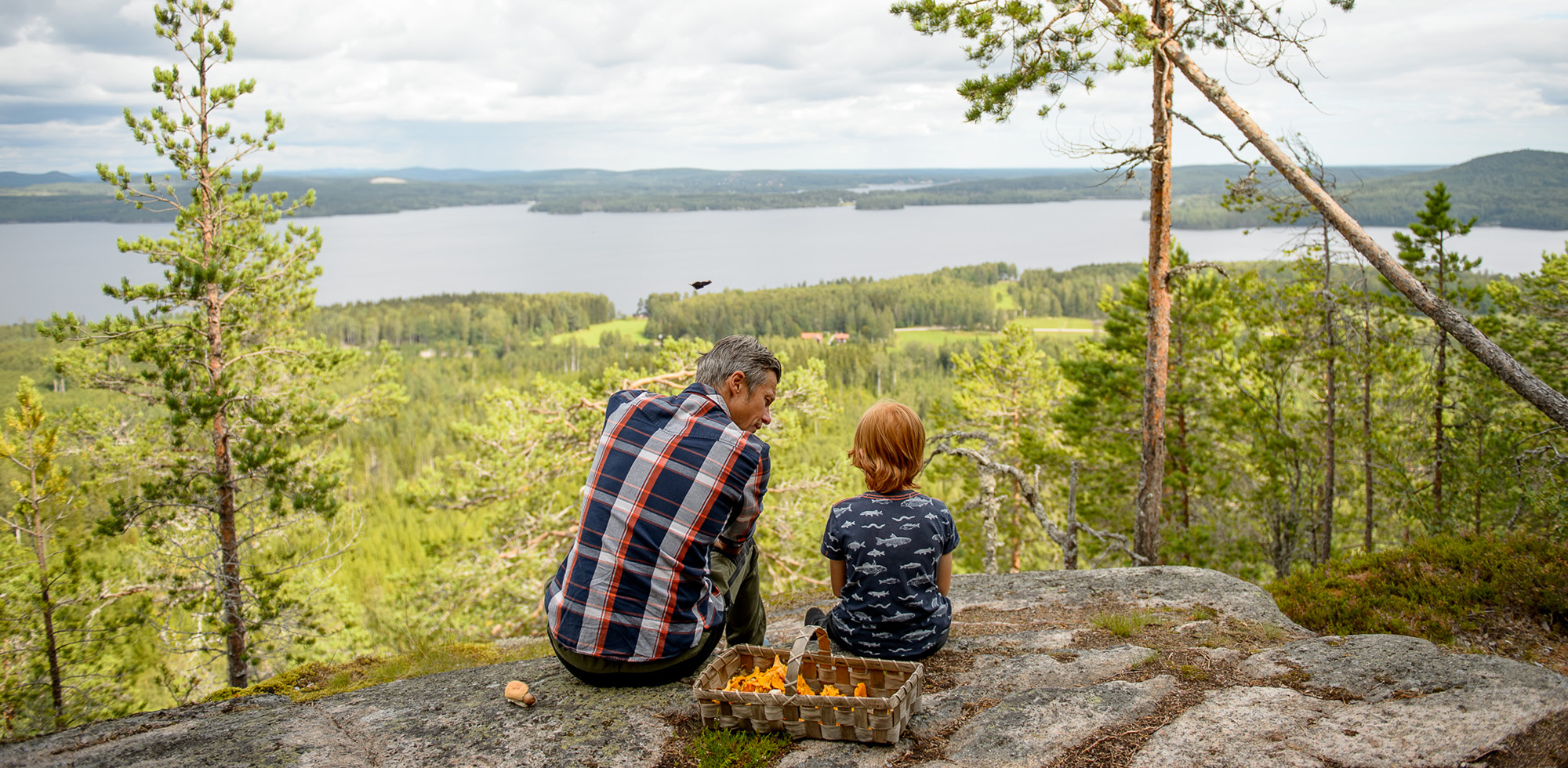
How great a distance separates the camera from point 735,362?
3.58 meters

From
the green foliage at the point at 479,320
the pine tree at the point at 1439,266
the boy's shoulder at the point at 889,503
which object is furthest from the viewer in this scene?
the green foliage at the point at 479,320

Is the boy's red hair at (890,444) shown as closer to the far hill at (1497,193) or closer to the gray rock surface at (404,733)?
the gray rock surface at (404,733)

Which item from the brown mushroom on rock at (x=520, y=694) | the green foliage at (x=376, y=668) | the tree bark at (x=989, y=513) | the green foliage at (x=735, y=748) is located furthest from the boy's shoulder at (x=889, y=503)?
the tree bark at (x=989, y=513)

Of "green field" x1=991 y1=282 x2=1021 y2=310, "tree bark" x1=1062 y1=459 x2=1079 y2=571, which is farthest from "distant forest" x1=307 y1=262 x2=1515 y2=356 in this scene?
"tree bark" x1=1062 y1=459 x2=1079 y2=571

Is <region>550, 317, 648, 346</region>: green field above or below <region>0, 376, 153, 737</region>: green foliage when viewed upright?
below

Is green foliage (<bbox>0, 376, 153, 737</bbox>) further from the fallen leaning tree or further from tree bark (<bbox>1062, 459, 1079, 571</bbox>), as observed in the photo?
the fallen leaning tree

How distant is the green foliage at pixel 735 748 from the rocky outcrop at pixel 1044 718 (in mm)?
69

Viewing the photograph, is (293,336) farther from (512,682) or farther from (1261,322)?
(1261,322)

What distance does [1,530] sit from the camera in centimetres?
1291

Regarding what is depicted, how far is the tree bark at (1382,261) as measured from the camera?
581 cm

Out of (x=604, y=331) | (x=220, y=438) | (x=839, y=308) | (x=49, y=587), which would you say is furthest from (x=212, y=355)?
(x=839, y=308)

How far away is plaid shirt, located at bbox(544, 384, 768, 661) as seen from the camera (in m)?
3.29

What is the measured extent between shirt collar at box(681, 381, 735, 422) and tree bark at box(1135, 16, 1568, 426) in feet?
19.2

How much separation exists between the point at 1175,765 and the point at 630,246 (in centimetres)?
16232
